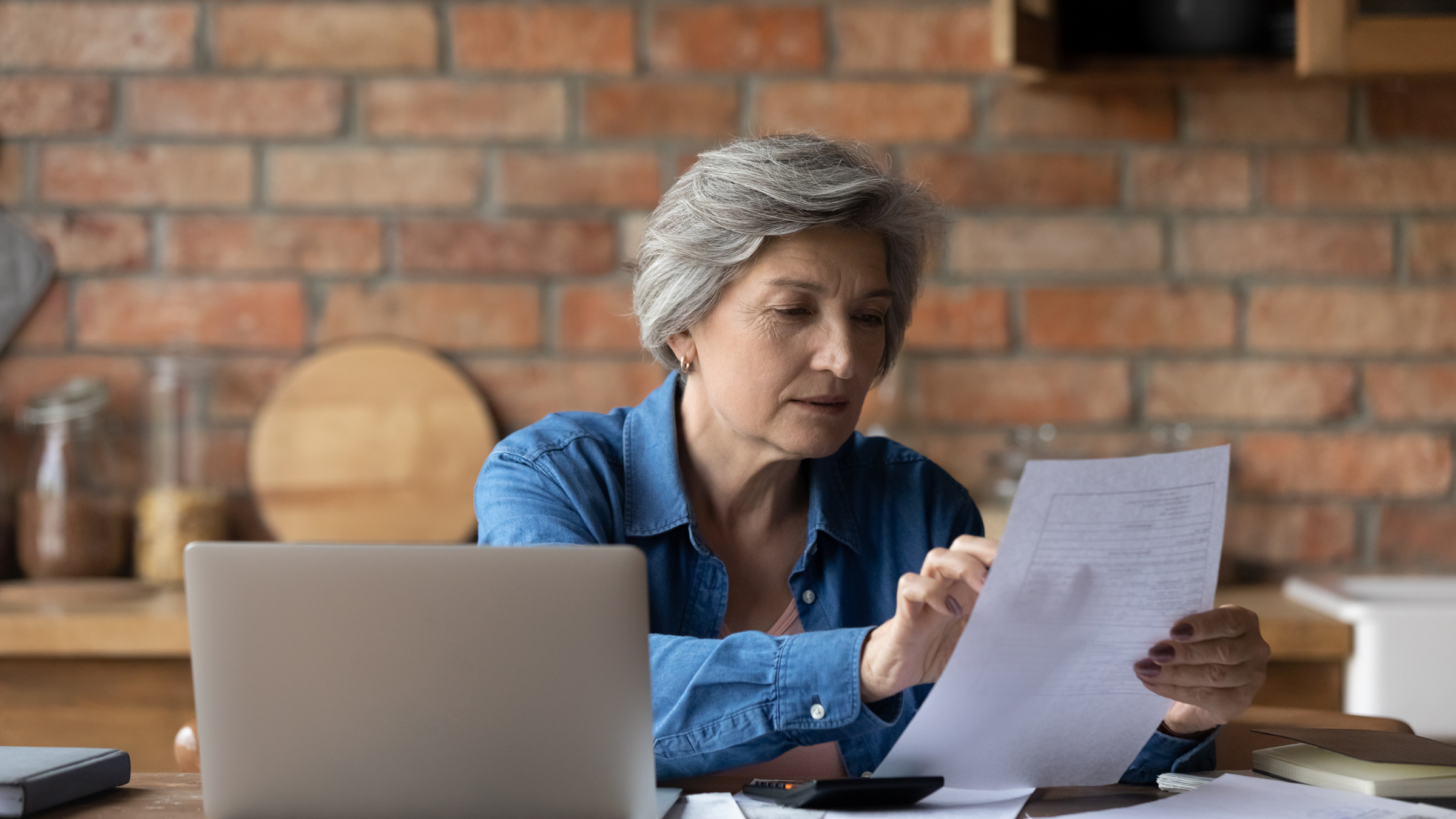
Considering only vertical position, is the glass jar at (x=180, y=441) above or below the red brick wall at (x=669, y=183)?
below

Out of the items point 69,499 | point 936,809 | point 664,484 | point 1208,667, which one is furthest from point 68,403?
point 1208,667

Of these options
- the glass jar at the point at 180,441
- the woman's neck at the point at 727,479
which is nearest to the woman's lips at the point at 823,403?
the woman's neck at the point at 727,479

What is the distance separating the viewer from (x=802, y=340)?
3.82ft

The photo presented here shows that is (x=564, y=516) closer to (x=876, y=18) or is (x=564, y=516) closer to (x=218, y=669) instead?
(x=218, y=669)

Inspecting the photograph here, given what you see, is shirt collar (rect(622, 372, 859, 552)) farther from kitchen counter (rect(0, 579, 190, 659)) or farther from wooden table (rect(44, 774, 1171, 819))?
kitchen counter (rect(0, 579, 190, 659))

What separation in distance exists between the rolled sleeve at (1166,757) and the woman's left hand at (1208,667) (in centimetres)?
1

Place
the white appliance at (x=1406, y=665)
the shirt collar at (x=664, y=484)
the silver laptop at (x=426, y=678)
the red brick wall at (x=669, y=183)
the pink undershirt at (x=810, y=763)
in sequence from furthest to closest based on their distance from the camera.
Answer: the red brick wall at (x=669, y=183)
the white appliance at (x=1406, y=665)
the shirt collar at (x=664, y=484)
the pink undershirt at (x=810, y=763)
the silver laptop at (x=426, y=678)

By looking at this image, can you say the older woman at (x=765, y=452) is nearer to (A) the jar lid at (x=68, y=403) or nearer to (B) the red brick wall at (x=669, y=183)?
(B) the red brick wall at (x=669, y=183)

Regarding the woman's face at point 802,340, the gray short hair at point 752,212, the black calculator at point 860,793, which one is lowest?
the black calculator at point 860,793

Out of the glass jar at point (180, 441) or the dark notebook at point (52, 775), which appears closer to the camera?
the dark notebook at point (52, 775)

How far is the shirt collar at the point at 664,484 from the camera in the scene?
1210 millimetres

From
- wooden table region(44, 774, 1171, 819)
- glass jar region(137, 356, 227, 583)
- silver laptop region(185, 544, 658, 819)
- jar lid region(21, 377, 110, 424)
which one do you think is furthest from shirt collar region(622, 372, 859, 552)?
jar lid region(21, 377, 110, 424)

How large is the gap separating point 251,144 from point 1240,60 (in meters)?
1.56

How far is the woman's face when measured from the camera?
1.16 metres
